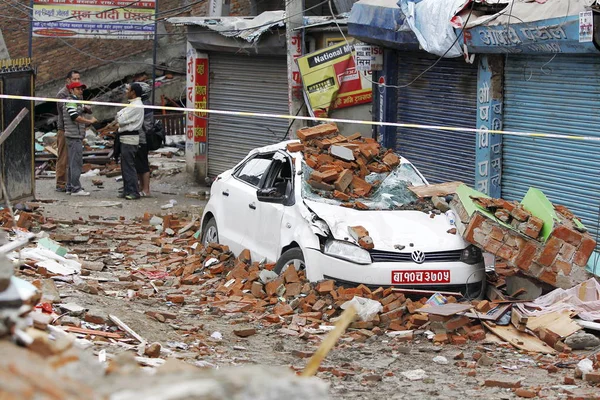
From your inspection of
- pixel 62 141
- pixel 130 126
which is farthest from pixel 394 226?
pixel 62 141

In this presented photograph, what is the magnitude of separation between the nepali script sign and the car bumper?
13.1 metres

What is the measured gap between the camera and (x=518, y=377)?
7.84 m

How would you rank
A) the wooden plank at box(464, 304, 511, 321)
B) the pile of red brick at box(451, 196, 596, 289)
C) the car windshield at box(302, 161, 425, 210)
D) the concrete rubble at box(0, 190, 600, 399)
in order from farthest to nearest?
the car windshield at box(302, 161, 425, 210) < the pile of red brick at box(451, 196, 596, 289) < the wooden plank at box(464, 304, 511, 321) < the concrete rubble at box(0, 190, 600, 399)

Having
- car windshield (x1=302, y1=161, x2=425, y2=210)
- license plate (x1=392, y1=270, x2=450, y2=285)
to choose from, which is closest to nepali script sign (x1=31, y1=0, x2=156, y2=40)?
car windshield (x1=302, y1=161, x2=425, y2=210)

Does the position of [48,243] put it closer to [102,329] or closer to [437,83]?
[102,329]

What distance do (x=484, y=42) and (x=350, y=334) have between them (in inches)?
238

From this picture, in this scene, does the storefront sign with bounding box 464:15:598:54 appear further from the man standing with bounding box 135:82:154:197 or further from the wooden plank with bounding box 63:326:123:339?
the wooden plank with bounding box 63:326:123:339

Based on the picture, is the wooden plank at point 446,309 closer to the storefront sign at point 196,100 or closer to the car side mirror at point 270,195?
the car side mirror at point 270,195

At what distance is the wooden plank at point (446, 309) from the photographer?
890cm

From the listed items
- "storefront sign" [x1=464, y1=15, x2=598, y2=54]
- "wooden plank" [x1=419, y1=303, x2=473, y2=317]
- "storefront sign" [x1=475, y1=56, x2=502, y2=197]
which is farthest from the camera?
"storefront sign" [x1=475, y1=56, x2=502, y2=197]

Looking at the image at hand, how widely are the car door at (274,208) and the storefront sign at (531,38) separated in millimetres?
3605

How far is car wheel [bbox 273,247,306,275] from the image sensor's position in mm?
10016

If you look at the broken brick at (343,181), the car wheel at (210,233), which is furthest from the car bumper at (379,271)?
the car wheel at (210,233)

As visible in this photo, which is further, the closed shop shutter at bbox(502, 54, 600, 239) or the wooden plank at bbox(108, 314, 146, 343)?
the closed shop shutter at bbox(502, 54, 600, 239)
